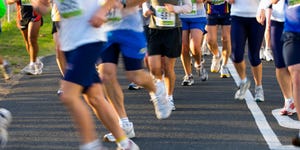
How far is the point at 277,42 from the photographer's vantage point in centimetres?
888

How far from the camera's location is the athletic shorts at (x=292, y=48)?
744 centimetres

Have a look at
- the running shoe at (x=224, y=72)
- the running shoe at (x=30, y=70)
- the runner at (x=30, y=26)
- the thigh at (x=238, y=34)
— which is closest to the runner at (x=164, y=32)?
the thigh at (x=238, y=34)

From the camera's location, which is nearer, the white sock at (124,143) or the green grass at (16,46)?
the white sock at (124,143)

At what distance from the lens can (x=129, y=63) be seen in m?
7.64

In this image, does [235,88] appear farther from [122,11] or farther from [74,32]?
[74,32]

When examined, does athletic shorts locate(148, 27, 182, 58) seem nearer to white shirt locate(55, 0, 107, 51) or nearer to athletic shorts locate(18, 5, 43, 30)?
→ white shirt locate(55, 0, 107, 51)

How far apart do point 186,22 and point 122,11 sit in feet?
10.9

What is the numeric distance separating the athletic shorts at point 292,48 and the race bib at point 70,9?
7.81 feet

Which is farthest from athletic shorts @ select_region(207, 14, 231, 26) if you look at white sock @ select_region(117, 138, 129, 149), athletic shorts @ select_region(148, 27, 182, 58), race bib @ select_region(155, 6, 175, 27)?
white sock @ select_region(117, 138, 129, 149)

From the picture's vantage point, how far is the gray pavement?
759 centimetres

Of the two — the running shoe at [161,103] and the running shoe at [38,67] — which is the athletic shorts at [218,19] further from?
the running shoe at [161,103]

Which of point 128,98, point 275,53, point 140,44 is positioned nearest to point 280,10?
point 275,53

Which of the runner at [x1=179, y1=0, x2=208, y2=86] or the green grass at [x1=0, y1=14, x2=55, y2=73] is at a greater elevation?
the runner at [x1=179, y1=0, x2=208, y2=86]

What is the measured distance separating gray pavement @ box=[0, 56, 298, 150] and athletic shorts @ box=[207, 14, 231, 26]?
963 millimetres
